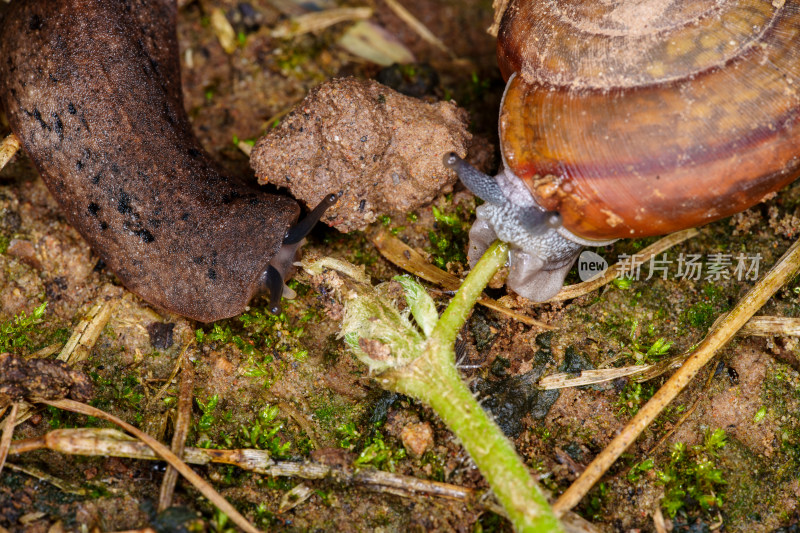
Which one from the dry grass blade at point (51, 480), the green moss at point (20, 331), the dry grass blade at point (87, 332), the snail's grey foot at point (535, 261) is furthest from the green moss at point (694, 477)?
the green moss at point (20, 331)

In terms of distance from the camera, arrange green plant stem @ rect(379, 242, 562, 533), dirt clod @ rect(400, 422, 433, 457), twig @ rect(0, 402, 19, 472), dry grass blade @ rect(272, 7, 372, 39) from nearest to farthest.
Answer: green plant stem @ rect(379, 242, 562, 533)
twig @ rect(0, 402, 19, 472)
dirt clod @ rect(400, 422, 433, 457)
dry grass blade @ rect(272, 7, 372, 39)

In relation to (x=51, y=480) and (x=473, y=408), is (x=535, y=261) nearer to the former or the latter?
(x=473, y=408)

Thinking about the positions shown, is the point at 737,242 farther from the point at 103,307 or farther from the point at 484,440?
the point at 103,307

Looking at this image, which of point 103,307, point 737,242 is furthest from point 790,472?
point 103,307

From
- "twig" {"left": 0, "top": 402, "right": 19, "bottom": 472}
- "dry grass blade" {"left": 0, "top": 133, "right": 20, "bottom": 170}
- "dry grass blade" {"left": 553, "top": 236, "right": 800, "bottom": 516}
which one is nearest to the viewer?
"twig" {"left": 0, "top": 402, "right": 19, "bottom": 472}

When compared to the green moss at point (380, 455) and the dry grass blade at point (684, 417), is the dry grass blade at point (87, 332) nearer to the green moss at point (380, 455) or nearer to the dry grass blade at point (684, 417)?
the green moss at point (380, 455)

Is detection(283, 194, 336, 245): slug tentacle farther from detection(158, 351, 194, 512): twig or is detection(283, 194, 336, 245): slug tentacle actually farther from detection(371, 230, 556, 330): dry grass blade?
detection(158, 351, 194, 512): twig

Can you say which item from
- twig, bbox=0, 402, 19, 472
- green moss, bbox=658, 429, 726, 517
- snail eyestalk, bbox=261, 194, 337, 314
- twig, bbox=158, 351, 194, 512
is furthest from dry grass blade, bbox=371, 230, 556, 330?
twig, bbox=0, 402, 19, 472
